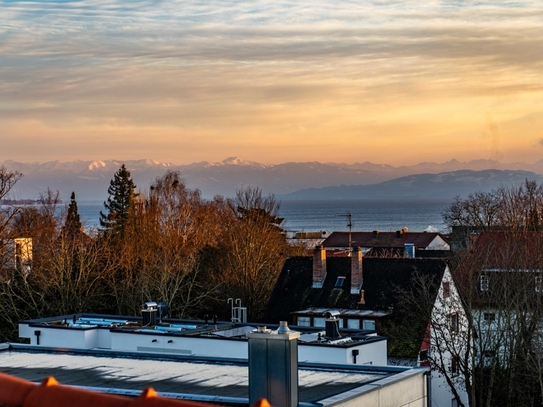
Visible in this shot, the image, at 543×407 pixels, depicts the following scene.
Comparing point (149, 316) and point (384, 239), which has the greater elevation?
point (384, 239)

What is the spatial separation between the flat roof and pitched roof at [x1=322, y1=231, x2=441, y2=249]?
3106 inches

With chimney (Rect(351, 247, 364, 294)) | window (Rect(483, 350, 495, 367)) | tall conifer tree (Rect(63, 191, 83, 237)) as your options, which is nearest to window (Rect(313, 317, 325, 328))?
chimney (Rect(351, 247, 364, 294))

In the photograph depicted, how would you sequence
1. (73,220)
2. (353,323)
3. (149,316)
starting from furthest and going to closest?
(73,220) < (353,323) < (149,316)

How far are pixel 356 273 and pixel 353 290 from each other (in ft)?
2.89

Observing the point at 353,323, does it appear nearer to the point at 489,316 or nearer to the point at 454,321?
the point at 454,321

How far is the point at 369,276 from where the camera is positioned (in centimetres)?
4359

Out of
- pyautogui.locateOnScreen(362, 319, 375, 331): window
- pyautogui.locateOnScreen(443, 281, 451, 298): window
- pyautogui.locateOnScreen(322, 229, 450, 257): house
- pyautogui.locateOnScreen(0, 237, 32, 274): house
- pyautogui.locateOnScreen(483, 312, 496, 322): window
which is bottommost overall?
pyautogui.locateOnScreen(362, 319, 375, 331): window

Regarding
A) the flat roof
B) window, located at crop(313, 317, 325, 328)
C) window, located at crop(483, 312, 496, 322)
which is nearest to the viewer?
the flat roof

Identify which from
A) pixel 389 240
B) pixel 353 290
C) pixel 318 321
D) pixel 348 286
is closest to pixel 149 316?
pixel 318 321

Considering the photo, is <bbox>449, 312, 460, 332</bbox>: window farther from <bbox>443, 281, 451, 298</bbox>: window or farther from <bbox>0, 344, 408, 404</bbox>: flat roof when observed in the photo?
<bbox>0, 344, 408, 404</bbox>: flat roof

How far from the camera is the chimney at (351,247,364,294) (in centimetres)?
4306

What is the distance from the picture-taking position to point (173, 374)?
17484 mm

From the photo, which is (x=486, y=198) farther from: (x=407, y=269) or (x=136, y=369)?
(x=136, y=369)

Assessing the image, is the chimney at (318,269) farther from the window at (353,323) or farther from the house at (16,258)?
the house at (16,258)
